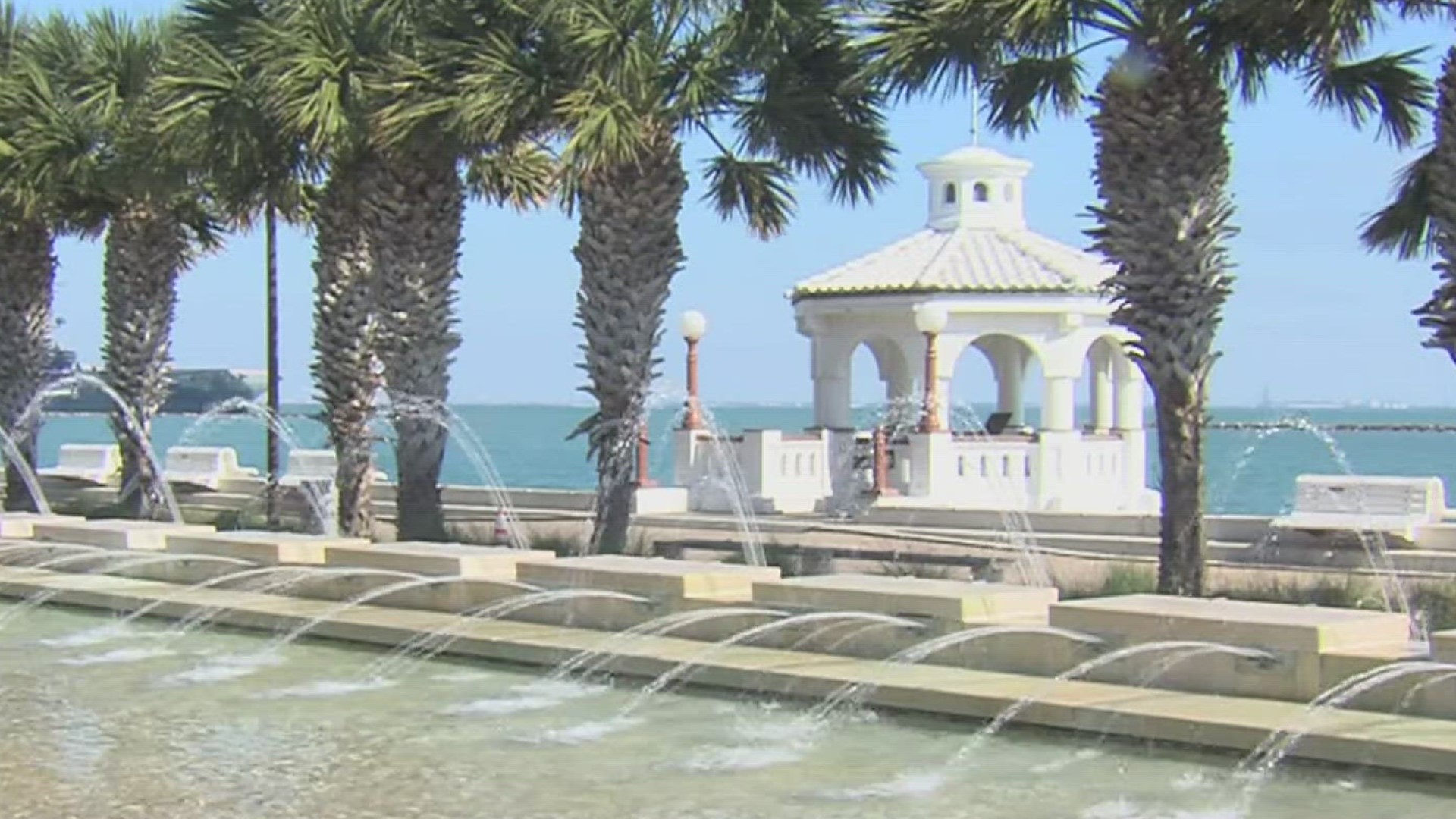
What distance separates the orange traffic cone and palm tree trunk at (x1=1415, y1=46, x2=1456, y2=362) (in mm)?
11273

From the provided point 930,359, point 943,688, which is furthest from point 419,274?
point 943,688

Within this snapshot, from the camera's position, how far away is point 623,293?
21.0 m

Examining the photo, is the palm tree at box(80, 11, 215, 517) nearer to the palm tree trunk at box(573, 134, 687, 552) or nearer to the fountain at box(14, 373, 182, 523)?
the fountain at box(14, 373, 182, 523)

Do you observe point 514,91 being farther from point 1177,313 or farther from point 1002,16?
point 1177,313

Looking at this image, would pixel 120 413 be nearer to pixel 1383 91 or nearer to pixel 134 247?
pixel 134 247

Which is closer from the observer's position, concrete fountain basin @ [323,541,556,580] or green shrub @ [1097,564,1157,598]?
concrete fountain basin @ [323,541,556,580]

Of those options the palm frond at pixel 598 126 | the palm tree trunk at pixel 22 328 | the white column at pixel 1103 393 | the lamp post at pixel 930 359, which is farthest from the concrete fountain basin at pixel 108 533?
the white column at pixel 1103 393

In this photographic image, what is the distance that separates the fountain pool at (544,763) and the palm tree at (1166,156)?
19.2 ft

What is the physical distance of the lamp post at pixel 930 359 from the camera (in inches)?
1132

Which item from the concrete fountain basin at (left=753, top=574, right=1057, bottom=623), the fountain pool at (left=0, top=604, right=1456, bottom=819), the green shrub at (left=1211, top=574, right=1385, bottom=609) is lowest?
the fountain pool at (left=0, top=604, right=1456, bottom=819)

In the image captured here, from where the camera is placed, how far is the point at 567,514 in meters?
29.3

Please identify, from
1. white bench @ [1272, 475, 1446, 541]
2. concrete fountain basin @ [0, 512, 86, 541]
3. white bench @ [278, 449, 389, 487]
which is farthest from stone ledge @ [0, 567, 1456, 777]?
white bench @ [278, 449, 389, 487]

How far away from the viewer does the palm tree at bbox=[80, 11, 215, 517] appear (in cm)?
2666

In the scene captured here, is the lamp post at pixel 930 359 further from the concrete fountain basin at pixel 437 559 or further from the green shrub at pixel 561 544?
the concrete fountain basin at pixel 437 559
